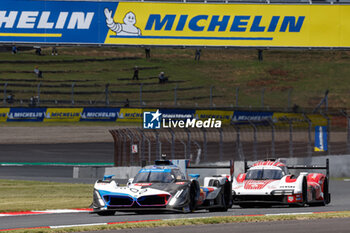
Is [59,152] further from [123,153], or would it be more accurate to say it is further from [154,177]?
[154,177]

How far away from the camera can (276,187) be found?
1669cm

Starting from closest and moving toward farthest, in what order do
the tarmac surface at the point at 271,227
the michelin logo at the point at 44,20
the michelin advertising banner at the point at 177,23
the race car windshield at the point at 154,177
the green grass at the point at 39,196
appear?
the tarmac surface at the point at 271,227 → the race car windshield at the point at 154,177 → the green grass at the point at 39,196 → the michelin logo at the point at 44,20 → the michelin advertising banner at the point at 177,23

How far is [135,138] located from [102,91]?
22151mm

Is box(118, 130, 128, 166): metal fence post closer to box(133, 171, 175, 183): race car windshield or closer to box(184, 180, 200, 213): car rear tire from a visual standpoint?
box(133, 171, 175, 183): race car windshield

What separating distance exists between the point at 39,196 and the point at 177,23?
68.2ft

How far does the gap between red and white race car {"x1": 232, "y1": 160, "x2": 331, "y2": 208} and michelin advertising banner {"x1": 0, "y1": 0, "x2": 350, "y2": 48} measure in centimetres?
2305

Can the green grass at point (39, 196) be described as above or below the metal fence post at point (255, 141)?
below

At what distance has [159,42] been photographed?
40031 millimetres

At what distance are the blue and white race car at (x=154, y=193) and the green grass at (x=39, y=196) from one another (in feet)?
10.2

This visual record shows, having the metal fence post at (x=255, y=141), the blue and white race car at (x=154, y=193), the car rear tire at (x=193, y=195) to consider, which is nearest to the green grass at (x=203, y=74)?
the metal fence post at (x=255, y=141)

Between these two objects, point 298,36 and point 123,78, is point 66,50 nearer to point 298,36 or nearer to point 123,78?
point 123,78

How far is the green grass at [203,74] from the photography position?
48688 mm

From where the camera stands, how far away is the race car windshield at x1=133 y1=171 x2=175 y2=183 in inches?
573

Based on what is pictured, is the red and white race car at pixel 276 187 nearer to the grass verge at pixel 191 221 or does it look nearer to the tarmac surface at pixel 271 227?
the grass verge at pixel 191 221
